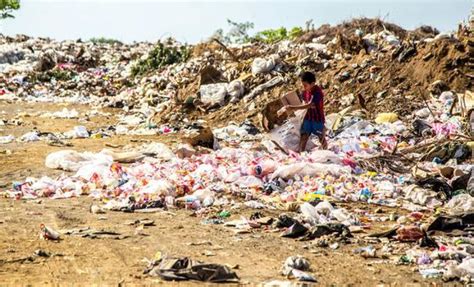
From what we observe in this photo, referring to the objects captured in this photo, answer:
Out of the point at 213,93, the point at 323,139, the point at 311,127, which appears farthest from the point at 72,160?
the point at 213,93

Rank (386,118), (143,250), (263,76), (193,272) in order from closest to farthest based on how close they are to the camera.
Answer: (193,272)
(143,250)
(386,118)
(263,76)

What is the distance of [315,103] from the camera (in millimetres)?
7863

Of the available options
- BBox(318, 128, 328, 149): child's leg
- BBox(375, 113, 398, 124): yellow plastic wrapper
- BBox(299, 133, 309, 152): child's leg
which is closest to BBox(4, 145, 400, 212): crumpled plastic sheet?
BBox(299, 133, 309, 152): child's leg

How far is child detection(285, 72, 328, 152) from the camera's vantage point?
781cm

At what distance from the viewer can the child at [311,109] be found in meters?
7.81

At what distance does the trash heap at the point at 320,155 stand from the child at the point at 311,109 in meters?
0.16

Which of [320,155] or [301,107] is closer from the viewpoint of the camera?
[320,155]

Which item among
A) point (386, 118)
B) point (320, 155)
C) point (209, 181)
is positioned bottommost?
point (209, 181)

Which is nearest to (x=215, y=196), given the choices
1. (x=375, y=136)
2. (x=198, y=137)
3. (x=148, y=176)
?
(x=148, y=176)

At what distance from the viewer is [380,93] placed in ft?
37.9

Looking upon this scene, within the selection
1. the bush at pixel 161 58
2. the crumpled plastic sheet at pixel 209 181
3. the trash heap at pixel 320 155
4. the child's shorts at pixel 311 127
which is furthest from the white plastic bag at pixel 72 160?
the bush at pixel 161 58

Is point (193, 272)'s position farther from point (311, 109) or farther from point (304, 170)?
point (311, 109)

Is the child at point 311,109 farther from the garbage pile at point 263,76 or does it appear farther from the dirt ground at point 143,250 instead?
the dirt ground at point 143,250

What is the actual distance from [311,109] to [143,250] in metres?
3.74
